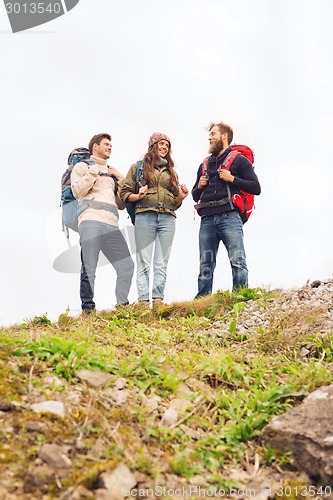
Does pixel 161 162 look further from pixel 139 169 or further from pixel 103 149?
pixel 103 149

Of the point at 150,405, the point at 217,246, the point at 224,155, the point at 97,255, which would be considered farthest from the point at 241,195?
the point at 150,405

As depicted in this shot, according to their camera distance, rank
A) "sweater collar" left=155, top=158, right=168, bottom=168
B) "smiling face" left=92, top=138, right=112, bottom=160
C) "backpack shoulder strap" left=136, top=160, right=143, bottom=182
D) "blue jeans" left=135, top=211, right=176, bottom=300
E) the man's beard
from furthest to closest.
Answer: the man's beard, "smiling face" left=92, top=138, right=112, bottom=160, "sweater collar" left=155, top=158, right=168, bottom=168, "backpack shoulder strap" left=136, top=160, right=143, bottom=182, "blue jeans" left=135, top=211, right=176, bottom=300

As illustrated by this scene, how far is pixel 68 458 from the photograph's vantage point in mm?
3025

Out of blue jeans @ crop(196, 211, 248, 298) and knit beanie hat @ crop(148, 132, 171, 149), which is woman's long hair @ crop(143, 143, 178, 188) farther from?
blue jeans @ crop(196, 211, 248, 298)

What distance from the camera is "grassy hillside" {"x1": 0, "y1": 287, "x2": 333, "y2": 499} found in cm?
304

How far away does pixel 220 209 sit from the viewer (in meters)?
8.72

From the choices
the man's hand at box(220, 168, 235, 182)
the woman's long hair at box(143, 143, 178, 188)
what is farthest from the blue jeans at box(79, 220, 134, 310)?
the man's hand at box(220, 168, 235, 182)

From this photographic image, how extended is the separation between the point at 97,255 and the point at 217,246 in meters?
2.12

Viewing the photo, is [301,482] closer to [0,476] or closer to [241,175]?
[0,476]

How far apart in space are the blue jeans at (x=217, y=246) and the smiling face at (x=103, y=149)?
6.84 ft

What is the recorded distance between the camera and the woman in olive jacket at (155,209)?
28.0 ft

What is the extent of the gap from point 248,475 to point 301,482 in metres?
0.34

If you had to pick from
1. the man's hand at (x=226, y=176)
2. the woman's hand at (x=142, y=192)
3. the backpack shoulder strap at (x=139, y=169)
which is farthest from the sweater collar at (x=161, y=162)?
the man's hand at (x=226, y=176)

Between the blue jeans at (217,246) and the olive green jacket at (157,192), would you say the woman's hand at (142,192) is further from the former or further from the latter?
the blue jeans at (217,246)
